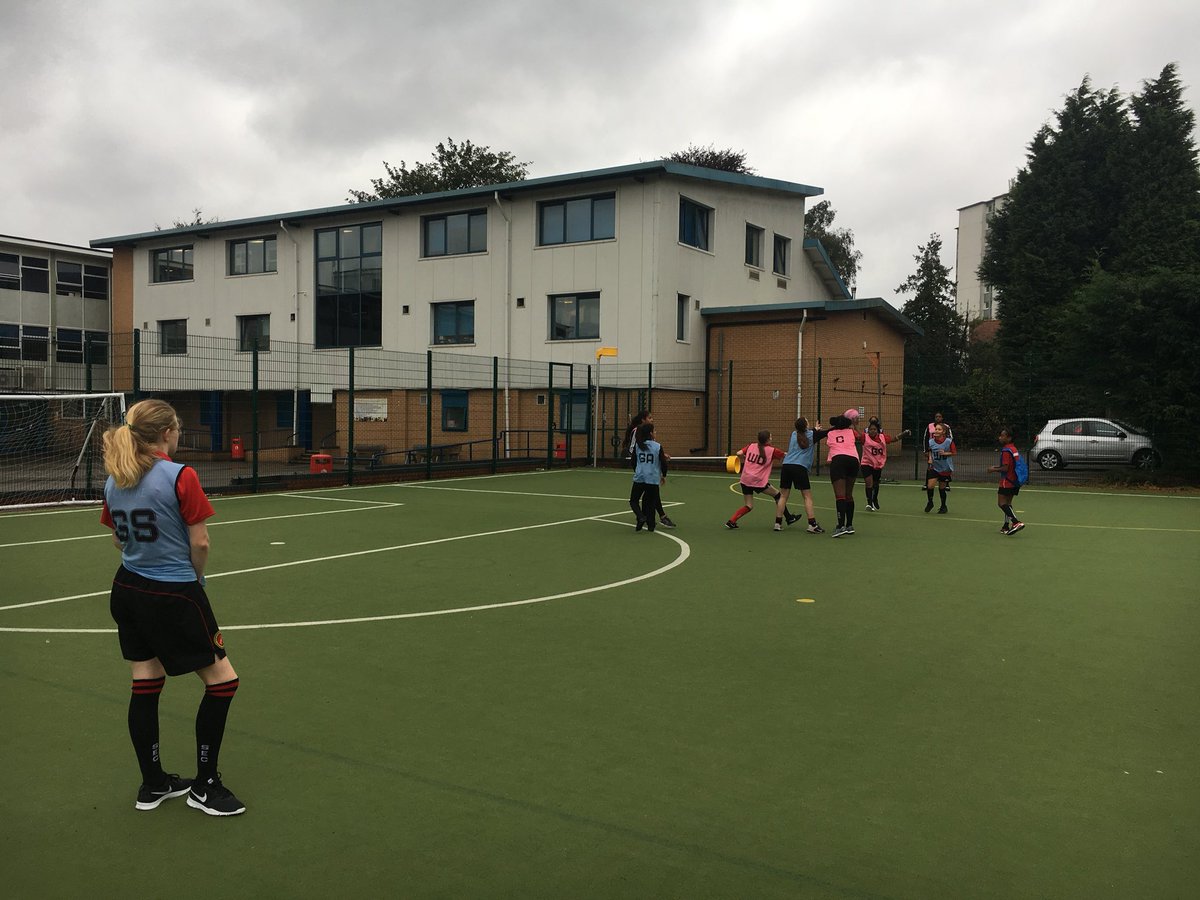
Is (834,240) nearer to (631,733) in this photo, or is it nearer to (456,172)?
(456,172)

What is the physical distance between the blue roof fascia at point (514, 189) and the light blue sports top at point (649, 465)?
1463 centimetres

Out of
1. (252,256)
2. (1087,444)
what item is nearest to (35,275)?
(252,256)

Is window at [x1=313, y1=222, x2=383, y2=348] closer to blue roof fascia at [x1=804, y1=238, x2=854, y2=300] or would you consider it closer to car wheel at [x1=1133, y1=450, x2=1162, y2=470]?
blue roof fascia at [x1=804, y1=238, x2=854, y2=300]

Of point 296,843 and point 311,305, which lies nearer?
point 296,843

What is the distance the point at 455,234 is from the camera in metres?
29.8

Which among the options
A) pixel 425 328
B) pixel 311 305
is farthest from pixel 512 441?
pixel 311 305

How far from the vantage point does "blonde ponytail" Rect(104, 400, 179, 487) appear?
3713 millimetres

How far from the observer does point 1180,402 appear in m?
20.4

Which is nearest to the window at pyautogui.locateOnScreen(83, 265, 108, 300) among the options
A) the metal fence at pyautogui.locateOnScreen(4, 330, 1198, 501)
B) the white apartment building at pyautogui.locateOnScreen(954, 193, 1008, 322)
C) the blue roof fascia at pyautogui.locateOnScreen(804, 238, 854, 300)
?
the metal fence at pyautogui.locateOnScreen(4, 330, 1198, 501)

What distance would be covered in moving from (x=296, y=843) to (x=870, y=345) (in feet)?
85.4

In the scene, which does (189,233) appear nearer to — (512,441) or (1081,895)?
(512,441)

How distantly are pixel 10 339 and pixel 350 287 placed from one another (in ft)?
47.2

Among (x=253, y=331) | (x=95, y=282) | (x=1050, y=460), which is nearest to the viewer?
(x=1050, y=460)

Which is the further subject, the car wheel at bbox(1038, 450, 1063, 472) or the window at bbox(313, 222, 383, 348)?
the window at bbox(313, 222, 383, 348)
